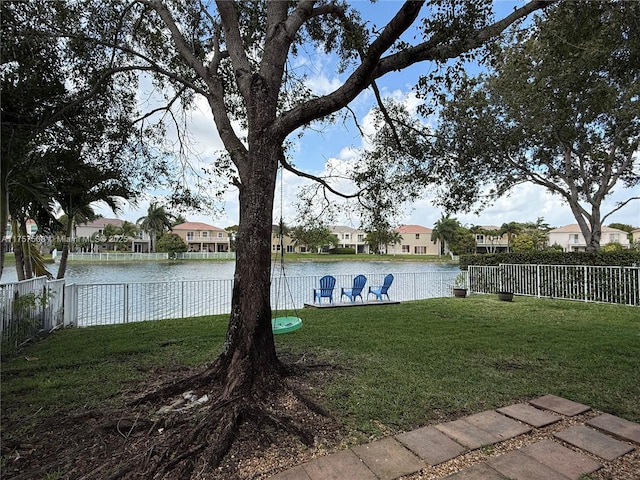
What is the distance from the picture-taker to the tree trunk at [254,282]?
3.11m

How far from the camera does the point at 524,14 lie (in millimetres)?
3334

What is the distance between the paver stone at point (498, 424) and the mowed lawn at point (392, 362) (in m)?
A: 0.14

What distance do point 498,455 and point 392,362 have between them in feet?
6.37

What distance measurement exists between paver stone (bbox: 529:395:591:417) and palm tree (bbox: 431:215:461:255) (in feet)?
161

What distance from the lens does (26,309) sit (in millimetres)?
5043

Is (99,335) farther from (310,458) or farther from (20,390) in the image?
(310,458)

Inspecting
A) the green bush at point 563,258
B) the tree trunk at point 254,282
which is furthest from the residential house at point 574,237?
the tree trunk at point 254,282

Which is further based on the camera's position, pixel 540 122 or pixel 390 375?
pixel 540 122

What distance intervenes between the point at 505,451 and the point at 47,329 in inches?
272

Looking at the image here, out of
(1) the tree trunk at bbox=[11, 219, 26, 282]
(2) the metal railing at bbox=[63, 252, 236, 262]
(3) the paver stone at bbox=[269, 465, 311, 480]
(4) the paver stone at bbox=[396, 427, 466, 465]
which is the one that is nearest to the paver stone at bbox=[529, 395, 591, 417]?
(4) the paver stone at bbox=[396, 427, 466, 465]

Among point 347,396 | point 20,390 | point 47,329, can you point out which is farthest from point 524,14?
point 47,329

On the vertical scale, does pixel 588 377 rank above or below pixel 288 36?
below

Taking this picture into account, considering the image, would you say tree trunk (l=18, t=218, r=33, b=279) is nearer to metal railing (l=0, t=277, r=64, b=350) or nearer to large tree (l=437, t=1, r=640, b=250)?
metal railing (l=0, t=277, r=64, b=350)

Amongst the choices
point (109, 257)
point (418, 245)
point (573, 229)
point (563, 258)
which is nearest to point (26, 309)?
point (563, 258)
